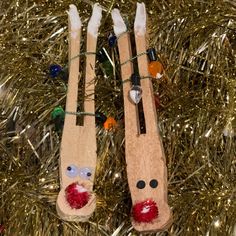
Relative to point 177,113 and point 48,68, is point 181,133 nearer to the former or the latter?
point 177,113

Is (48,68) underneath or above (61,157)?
above

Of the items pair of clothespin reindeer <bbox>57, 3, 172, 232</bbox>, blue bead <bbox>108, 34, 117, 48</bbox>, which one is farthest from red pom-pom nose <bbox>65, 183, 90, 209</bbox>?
blue bead <bbox>108, 34, 117, 48</bbox>

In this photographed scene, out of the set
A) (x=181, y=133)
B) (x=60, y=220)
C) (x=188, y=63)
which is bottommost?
(x=60, y=220)

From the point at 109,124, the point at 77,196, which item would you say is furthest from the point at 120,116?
the point at 77,196

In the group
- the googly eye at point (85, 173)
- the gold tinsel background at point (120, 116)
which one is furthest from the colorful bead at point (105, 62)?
the googly eye at point (85, 173)

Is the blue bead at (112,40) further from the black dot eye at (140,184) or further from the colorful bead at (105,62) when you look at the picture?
the black dot eye at (140,184)

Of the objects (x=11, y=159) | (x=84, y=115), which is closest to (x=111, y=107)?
(x=84, y=115)
